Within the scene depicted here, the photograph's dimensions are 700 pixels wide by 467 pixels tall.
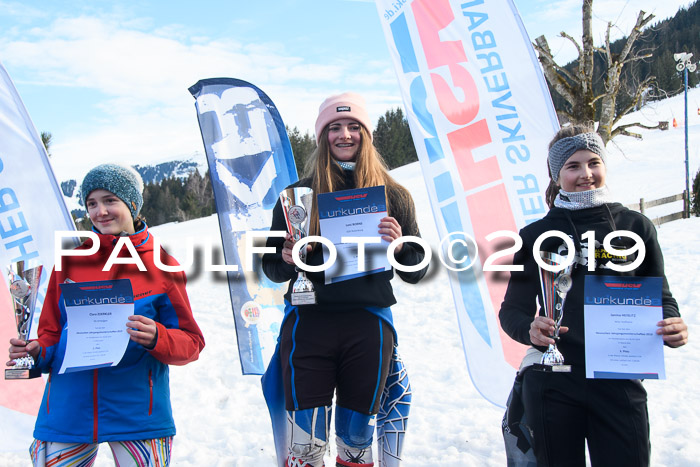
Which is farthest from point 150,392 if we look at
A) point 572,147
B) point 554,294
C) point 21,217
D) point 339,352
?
point 21,217

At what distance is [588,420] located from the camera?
1970 mm

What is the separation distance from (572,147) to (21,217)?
354cm

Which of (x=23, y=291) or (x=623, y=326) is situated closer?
(x=623, y=326)

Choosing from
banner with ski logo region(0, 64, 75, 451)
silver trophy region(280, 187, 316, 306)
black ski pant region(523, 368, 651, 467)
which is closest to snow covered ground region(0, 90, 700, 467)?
banner with ski logo region(0, 64, 75, 451)

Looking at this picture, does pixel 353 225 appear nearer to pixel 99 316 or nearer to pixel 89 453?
pixel 99 316

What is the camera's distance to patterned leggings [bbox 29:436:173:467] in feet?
6.74

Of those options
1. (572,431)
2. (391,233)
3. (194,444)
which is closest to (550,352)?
(572,431)

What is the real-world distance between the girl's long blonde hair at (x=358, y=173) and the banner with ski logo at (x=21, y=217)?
2.22m

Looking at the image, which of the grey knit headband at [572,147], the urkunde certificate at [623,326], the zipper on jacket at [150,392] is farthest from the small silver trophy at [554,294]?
the zipper on jacket at [150,392]

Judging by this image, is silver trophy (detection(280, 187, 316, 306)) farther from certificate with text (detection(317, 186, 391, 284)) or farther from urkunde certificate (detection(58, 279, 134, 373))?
urkunde certificate (detection(58, 279, 134, 373))

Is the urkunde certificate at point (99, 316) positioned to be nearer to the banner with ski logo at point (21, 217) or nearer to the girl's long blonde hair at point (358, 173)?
the girl's long blonde hair at point (358, 173)

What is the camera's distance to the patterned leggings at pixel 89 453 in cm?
205

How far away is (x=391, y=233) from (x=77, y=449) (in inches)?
61.8

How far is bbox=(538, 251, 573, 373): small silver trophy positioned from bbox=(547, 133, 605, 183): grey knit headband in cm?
46
